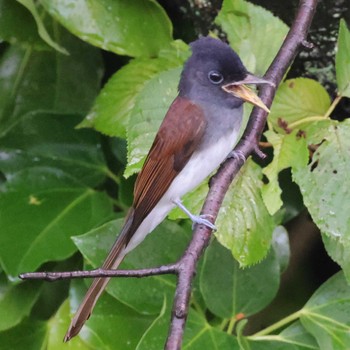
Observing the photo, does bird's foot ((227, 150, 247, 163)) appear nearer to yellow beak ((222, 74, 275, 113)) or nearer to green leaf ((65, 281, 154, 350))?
yellow beak ((222, 74, 275, 113))

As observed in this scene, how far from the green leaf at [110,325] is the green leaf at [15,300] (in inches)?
4.7

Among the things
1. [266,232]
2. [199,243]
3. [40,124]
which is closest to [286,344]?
[266,232]

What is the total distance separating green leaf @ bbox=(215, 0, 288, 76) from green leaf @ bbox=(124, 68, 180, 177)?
154mm

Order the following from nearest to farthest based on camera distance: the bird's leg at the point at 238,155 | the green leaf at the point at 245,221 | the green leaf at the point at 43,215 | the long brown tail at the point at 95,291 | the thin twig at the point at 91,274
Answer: the thin twig at the point at 91,274 < the long brown tail at the point at 95,291 < the bird's leg at the point at 238,155 < the green leaf at the point at 245,221 < the green leaf at the point at 43,215

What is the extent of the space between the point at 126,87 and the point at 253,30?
287mm

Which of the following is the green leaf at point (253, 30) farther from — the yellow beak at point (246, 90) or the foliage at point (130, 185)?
the yellow beak at point (246, 90)

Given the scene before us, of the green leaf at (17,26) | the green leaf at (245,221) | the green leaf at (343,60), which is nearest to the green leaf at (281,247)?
the green leaf at (245,221)

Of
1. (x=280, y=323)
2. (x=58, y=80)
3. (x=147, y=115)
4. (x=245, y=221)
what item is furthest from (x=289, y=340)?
(x=58, y=80)

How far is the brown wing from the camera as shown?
4.23ft

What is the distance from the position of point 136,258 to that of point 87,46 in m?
0.60

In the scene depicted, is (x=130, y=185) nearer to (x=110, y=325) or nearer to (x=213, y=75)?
(x=110, y=325)

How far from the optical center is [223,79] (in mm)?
1325

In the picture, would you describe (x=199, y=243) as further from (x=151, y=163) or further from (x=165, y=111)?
(x=165, y=111)

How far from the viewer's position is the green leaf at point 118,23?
1.59m
